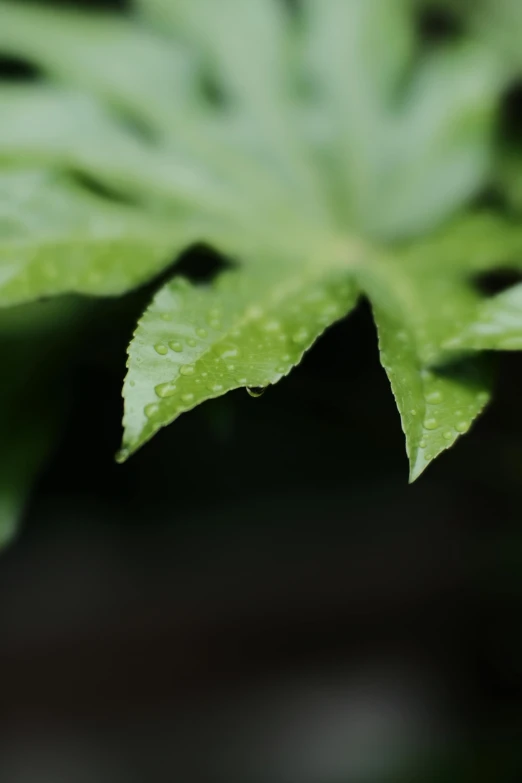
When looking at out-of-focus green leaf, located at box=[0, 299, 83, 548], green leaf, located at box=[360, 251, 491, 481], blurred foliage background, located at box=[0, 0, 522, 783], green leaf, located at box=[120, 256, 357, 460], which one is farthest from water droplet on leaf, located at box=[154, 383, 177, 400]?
blurred foliage background, located at box=[0, 0, 522, 783]

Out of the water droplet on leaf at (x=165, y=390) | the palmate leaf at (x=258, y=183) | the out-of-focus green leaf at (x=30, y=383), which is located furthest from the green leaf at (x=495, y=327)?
the out-of-focus green leaf at (x=30, y=383)

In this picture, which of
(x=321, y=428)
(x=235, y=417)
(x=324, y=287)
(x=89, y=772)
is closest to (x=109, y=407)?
(x=235, y=417)

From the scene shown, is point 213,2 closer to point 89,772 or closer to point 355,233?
point 355,233

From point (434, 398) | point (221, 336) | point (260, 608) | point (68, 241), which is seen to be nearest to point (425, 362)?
point (434, 398)

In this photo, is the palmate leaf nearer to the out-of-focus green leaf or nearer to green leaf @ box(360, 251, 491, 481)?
green leaf @ box(360, 251, 491, 481)

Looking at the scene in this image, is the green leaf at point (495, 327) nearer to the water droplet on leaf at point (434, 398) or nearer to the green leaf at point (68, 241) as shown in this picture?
the water droplet on leaf at point (434, 398)
